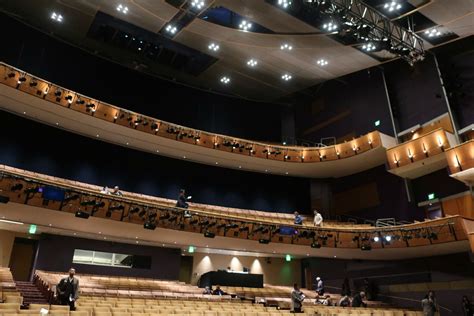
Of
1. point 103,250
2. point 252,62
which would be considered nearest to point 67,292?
point 103,250

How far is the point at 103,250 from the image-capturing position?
1113 centimetres

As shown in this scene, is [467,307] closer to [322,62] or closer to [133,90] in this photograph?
[322,62]

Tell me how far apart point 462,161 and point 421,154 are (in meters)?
1.42

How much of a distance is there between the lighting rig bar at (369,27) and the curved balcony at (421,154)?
2.47m

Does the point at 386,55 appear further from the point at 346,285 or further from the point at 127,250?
the point at 127,250

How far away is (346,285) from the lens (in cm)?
1209

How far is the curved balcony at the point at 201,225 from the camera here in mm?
7949

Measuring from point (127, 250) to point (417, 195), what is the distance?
9381 millimetres

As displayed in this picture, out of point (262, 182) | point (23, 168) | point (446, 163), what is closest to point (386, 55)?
point (446, 163)

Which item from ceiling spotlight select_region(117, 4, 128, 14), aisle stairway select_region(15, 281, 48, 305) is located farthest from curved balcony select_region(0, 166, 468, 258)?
ceiling spotlight select_region(117, 4, 128, 14)

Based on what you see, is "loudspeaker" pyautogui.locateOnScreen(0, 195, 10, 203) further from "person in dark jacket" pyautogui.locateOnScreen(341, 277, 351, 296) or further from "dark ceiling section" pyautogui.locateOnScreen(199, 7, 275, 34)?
"person in dark jacket" pyautogui.locateOnScreen(341, 277, 351, 296)

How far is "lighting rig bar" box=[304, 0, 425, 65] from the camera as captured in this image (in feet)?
28.3

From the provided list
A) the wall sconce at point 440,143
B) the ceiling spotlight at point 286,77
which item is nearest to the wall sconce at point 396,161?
the wall sconce at point 440,143

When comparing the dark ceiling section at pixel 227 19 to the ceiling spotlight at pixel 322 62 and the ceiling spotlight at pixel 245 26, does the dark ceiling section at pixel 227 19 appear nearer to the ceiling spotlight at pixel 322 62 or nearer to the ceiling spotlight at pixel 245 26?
the ceiling spotlight at pixel 245 26
